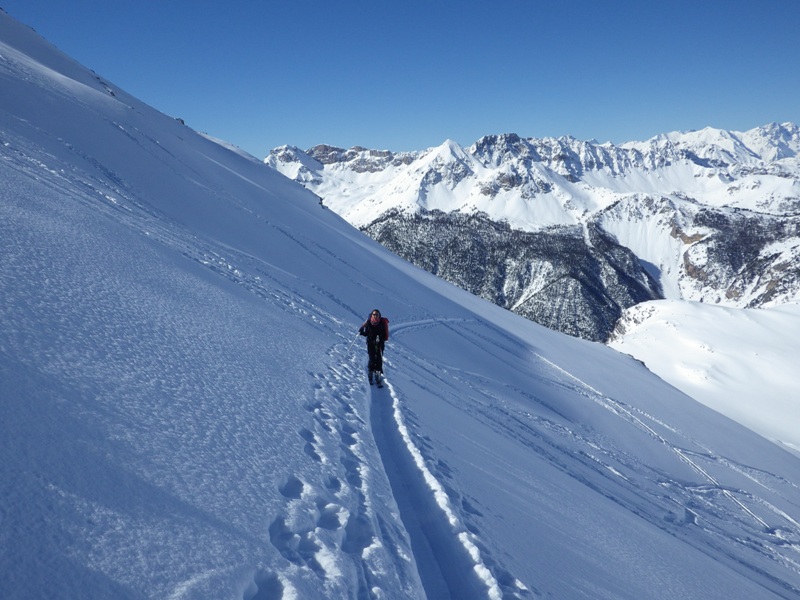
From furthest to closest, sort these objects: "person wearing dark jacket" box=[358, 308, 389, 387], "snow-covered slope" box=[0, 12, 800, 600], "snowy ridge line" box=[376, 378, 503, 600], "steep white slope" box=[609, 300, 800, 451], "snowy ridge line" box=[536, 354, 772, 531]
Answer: "steep white slope" box=[609, 300, 800, 451], "snowy ridge line" box=[536, 354, 772, 531], "person wearing dark jacket" box=[358, 308, 389, 387], "snowy ridge line" box=[376, 378, 503, 600], "snow-covered slope" box=[0, 12, 800, 600]

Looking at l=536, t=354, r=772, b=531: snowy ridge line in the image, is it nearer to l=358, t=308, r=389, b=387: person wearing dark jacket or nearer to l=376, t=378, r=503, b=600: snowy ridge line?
l=358, t=308, r=389, b=387: person wearing dark jacket

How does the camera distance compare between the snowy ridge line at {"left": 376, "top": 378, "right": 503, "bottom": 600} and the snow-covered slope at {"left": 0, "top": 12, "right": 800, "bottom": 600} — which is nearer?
the snow-covered slope at {"left": 0, "top": 12, "right": 800, "bottom": 600}

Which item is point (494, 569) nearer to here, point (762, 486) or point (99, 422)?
point (99, 422)

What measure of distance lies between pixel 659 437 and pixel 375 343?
1676 centimetres

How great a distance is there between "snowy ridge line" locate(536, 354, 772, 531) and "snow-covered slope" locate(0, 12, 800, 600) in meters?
0.27

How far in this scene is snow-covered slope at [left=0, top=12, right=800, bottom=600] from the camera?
379cm

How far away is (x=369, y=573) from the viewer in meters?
4.54

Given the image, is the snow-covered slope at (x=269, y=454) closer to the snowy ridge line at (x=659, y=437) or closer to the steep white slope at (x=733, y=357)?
the snowy ridge line at (x=659, y=437)

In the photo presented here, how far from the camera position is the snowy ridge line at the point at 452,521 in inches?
197

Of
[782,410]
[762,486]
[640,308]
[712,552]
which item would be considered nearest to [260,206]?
[712,552]

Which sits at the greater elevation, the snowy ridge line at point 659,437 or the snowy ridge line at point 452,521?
the snowy ridge line at point 659,437

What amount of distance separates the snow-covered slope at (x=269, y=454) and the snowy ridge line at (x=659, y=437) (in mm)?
272

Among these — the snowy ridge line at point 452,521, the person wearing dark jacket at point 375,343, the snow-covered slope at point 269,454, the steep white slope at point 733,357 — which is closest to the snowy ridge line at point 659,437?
the snow-covered slope at point 269,454

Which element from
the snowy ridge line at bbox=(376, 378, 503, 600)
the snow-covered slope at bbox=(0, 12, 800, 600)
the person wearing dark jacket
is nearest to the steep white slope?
the snow-covered slope at bbox=(0, 12, 800, 600)
